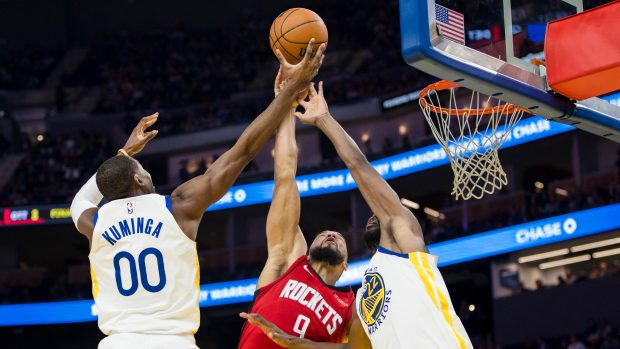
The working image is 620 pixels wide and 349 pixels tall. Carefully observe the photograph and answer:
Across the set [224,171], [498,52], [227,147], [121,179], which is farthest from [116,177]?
[227,147]

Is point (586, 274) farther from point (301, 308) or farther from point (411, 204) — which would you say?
point (301, 308)

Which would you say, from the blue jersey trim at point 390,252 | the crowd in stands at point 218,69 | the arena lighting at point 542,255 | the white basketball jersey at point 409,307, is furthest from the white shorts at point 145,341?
the crowd in stands at point 218,69

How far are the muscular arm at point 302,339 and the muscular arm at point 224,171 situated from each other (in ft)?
2.70

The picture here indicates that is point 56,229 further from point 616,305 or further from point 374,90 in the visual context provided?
point 616,305

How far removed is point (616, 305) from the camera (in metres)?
16.3

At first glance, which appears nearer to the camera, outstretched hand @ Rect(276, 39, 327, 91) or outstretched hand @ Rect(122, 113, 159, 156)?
outstretched hand @ Rect(276, 39, 327, 91)

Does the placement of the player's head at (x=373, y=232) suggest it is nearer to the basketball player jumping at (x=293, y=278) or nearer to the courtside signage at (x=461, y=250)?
the basketball player jumping at (x=293, y=278)

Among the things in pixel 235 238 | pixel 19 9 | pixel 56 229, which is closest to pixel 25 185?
pixel 56 229

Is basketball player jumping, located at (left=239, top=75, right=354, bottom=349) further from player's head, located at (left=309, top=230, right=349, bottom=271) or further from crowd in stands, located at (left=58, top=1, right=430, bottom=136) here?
crowd in stands, located at (left=58, top=1, right=430, bottom=136)

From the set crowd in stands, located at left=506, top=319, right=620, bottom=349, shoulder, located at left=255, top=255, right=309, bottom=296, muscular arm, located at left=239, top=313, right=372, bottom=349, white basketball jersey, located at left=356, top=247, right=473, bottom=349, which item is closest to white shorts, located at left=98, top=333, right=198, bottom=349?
muscular arm, located at left=239, top=313, right=372, bottom=349

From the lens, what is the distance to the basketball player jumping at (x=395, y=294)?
13.5 ft

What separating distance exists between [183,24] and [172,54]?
2075mm

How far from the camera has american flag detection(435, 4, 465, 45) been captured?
16.3 ft

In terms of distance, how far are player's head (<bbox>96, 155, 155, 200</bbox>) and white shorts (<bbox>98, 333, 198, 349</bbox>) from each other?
0.62 meters
